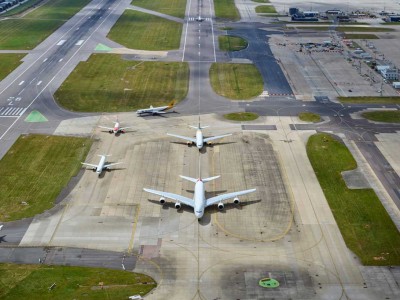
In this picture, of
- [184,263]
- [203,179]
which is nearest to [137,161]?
[203,179]

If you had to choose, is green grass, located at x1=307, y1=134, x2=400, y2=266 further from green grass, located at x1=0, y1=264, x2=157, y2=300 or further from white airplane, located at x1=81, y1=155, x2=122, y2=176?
white airplane, located at x1=81, y1=155, x2=122, y2=176

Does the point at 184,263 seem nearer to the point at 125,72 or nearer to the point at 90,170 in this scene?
the point at 90,170

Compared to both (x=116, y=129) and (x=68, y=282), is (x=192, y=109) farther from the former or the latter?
(x=68, y=282)

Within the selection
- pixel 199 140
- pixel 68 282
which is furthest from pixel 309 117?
pixel 68 282

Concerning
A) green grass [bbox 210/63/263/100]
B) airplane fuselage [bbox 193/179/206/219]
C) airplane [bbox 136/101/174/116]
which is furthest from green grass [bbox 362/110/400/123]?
airplane fuselage [bbox 193/179/206/219]

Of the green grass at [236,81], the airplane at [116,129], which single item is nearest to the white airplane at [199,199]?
the airplane at [116,129]

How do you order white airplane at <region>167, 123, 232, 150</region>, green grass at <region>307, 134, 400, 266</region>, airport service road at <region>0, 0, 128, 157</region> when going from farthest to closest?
airport service road at <region>0, 0, 128, 157</region> → white airplane at <region>167, 123, 232, 150</region> → green grass at <region>307, 134, 400, 266</region>
